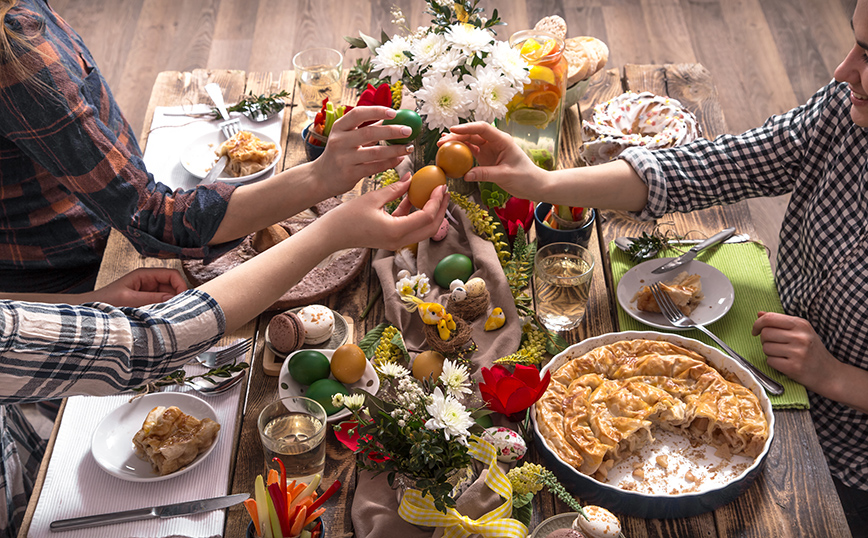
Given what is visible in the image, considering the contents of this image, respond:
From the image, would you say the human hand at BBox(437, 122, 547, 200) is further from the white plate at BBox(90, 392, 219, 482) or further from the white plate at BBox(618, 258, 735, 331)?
the white plate at BBox(90, 392, 219, 482)

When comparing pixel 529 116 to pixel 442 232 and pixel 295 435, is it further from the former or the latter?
pixel 295 435

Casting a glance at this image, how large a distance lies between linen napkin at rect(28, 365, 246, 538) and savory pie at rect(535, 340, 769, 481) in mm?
544

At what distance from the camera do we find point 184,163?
1735 millimetres

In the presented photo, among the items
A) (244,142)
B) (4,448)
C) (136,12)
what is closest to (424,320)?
(244,142)

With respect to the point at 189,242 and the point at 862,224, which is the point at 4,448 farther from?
the point at 862,224

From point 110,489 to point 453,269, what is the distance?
28.6 inches

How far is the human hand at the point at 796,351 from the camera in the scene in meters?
1.26

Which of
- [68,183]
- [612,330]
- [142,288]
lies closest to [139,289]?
[142,288]

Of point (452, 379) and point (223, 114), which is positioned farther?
point (223, 114)

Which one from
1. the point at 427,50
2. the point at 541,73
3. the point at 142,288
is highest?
the point at 427,50

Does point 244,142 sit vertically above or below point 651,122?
above

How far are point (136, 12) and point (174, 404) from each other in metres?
3.71

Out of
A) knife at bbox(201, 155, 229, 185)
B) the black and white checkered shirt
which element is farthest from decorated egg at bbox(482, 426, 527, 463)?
knife at bbox(201, 155, 229, 185)

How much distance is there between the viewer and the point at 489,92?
134cm
